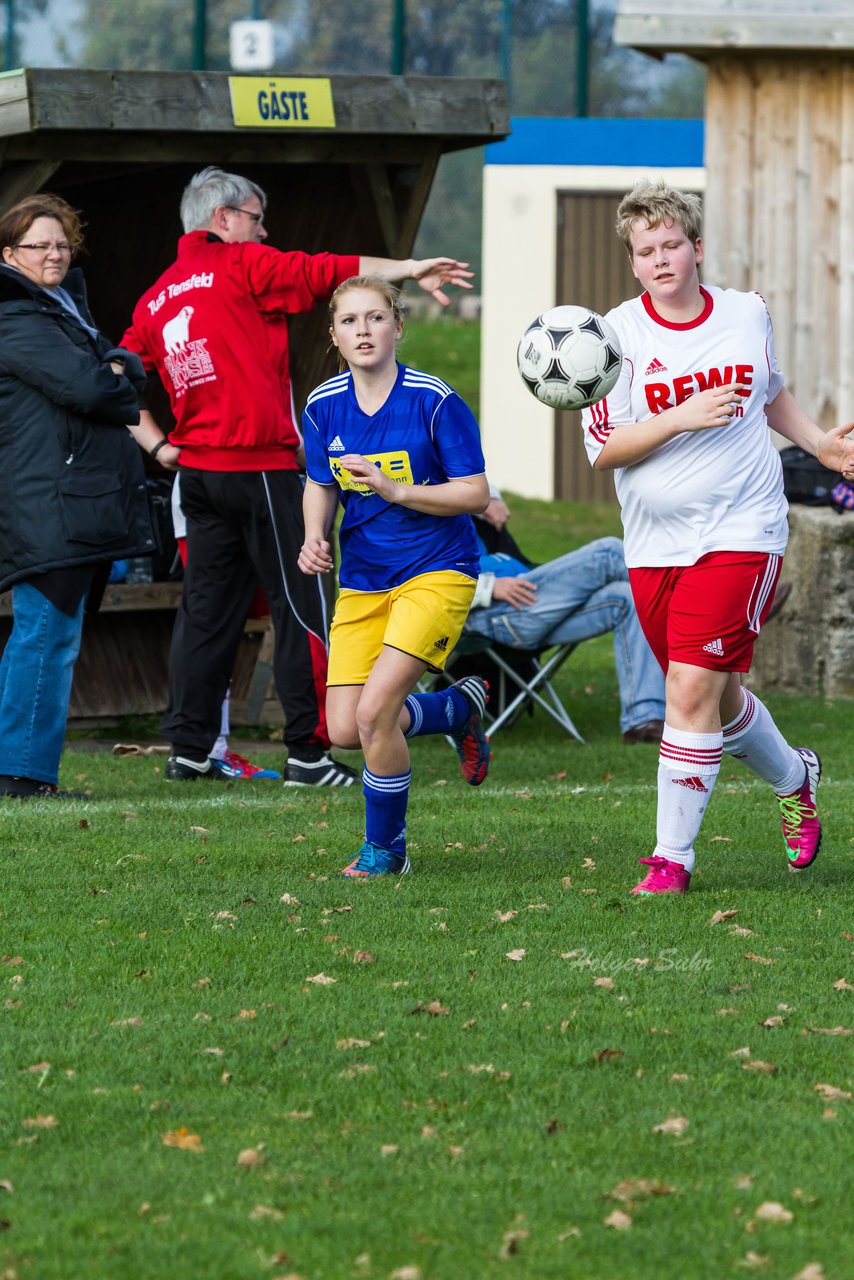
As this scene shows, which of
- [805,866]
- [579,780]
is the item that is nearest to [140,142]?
[579,780]

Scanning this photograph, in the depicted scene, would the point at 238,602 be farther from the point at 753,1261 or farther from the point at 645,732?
the point at 753,1261

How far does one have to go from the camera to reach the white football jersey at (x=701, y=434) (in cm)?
570

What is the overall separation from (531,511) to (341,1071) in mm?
15198

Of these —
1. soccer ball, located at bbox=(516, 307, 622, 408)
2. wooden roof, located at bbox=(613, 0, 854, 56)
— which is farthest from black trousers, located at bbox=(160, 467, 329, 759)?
wooden roof, located at bbox=(613, 0, 854, 56)

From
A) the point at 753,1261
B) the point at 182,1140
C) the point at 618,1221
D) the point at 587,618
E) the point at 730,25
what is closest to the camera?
the point at 753,1261

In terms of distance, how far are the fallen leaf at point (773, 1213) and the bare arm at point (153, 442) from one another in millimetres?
5359

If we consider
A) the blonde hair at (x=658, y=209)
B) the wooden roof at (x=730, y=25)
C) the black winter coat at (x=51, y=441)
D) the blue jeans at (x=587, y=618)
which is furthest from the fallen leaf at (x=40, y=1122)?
the wooden roof at (x=730, y=25)

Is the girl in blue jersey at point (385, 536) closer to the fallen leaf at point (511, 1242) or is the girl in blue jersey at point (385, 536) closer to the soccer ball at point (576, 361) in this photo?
the soccer ball at point (576, 361)

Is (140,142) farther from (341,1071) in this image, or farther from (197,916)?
(341,1071)

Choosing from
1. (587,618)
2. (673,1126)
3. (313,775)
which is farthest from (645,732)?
(673,1126)

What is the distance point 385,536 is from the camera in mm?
6113

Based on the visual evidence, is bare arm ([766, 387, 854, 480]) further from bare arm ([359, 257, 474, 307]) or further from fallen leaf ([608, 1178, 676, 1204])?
fallen leaf ([608, 1178, 676, 1204])

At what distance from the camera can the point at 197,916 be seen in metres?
5.59

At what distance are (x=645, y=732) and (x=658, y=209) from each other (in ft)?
14.1
